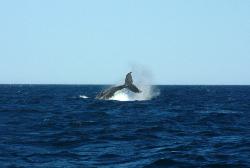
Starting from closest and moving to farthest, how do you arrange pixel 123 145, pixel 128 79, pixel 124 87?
pixel 123 145, pixel 128 79, pixel 124 87

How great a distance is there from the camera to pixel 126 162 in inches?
825

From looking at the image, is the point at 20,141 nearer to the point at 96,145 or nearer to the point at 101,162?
the point at 96,145

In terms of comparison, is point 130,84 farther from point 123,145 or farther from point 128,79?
point 123,145

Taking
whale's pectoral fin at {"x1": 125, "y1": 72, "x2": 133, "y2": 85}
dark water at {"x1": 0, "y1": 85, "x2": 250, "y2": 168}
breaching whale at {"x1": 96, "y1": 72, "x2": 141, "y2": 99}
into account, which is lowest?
dark water at {"x1": 0, "y1": 85, "x2": 250, "y2": 168}

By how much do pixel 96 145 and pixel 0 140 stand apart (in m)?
5.02

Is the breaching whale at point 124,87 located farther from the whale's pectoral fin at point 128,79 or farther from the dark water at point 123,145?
the dark water at point 123,145

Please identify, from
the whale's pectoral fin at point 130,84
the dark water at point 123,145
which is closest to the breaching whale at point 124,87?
the whale's pectoral fin at point 130,84

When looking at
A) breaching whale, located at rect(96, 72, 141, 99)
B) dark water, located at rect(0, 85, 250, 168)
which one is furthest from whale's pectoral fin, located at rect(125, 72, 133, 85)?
dark water, located at rect(0, 85, 250, 168)

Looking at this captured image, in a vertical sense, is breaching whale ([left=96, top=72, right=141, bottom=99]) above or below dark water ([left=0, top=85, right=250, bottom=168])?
above

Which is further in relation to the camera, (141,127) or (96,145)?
(141,127)

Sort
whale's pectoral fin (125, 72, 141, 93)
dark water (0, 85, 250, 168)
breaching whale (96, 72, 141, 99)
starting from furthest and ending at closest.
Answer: breaching whale (96, 72, 141, 99) → whale's pectoral fin (125, 72, 141, 93) → dark water (0, 85, 250, 168)

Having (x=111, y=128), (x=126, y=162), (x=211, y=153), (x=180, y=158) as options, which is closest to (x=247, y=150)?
(x=211, y=153)

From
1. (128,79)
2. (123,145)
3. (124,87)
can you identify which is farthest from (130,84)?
(123,145)

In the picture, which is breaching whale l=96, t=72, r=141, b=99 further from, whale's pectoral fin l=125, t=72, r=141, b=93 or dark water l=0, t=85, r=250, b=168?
dark water l=0, t=85, r=250, b=168
